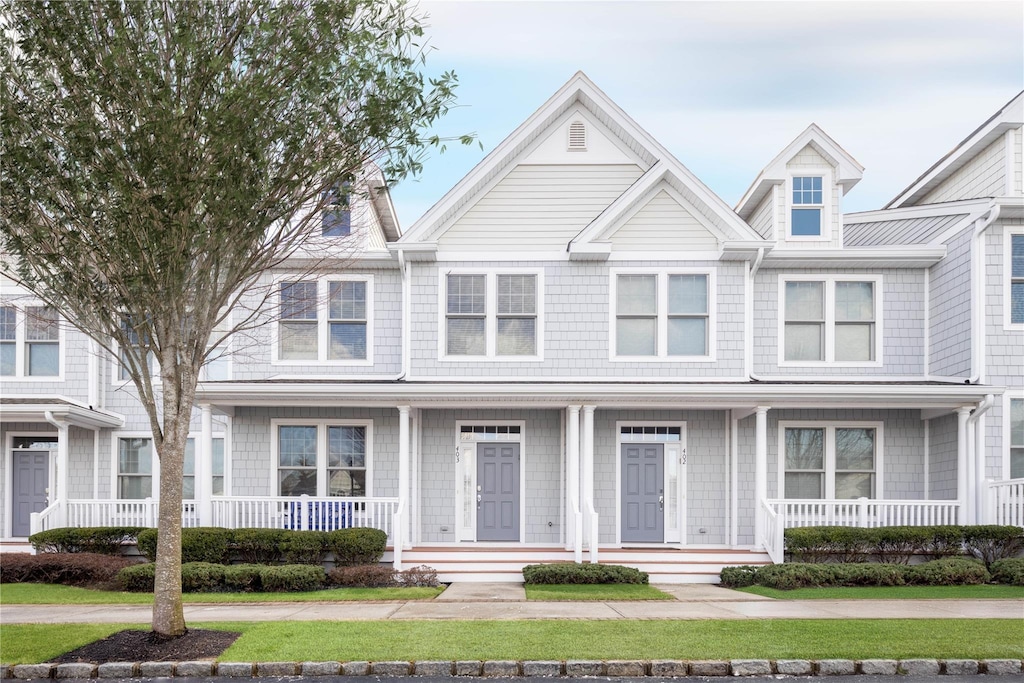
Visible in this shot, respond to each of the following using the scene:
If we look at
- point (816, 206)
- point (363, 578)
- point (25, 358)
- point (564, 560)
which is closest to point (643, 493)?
point (564, 560)

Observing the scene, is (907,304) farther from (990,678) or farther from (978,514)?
(990,678)

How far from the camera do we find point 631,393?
16859 mm

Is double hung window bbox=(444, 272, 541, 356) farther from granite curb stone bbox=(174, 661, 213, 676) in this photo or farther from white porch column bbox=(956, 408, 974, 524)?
granite curb stone bbox=(174, 661, 213, 676)

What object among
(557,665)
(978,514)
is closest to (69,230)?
(557,665)

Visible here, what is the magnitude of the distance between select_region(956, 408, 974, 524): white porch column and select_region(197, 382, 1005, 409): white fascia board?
11.0 inches

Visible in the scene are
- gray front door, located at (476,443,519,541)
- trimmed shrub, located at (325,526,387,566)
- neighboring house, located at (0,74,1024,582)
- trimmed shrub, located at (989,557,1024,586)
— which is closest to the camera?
trimmed shrub, located at (989,557,1024,586)

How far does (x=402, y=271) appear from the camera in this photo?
18.8 meters

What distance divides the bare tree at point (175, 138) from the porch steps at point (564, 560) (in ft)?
22.2

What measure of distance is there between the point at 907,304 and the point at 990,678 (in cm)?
1118

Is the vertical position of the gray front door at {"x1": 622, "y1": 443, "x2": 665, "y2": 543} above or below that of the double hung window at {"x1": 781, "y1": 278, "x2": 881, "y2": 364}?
below

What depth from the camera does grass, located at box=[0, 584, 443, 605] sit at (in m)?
14.2

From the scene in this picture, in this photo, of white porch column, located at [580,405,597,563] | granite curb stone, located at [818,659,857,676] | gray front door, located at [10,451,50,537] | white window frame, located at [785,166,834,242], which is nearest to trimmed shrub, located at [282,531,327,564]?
white porch column, located at [580,405,597,563]

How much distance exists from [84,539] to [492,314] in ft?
30.2

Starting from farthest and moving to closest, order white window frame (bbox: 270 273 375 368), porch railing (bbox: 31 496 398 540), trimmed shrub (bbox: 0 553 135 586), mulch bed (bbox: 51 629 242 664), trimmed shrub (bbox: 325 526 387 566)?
white window frame (bbox: 270 273 375 368) → porch railing (bbox: 31 496 398 540) → trimmed shrub (bbox: 325 526 387 566) → trimmed shrub (bbox: 0 553 135 586) → mulch bed (bbox: 51 629 242 664)
